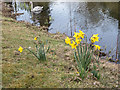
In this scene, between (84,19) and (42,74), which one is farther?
(84,19)

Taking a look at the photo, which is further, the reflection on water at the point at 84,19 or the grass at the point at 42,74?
the reflection on water at the point at 84,19

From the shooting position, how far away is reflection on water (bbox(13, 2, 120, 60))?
8.38 metres

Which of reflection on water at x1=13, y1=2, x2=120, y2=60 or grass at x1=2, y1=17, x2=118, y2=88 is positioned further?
reflection on water at x1=13, y1=2, x2=120, y2=60

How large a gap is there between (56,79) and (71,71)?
65 centimetres

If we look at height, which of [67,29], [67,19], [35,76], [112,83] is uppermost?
[67,19]

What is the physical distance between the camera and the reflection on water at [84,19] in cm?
838

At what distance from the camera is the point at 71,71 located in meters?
3.78

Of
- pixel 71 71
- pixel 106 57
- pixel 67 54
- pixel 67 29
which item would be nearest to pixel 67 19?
pixel 67 29

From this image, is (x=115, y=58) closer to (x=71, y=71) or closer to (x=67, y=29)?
(x=71, y=71)

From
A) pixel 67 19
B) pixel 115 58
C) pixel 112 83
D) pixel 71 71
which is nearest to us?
pixel 112 83

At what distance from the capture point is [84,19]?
10.5 m

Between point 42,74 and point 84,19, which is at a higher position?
point 84,19

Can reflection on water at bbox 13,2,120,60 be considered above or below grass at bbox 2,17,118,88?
above

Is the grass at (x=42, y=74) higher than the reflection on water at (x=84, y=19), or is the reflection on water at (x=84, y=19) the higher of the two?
the reflection on water at (x=84, y=19)
